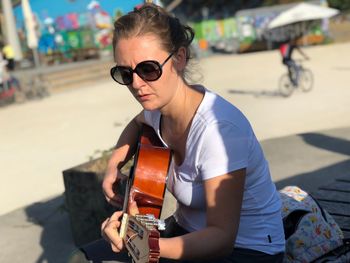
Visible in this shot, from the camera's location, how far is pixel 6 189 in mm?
6250

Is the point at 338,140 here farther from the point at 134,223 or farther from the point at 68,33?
the point at 68,33

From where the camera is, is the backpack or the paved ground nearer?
the backpack

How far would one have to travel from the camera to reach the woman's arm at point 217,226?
1.58 m

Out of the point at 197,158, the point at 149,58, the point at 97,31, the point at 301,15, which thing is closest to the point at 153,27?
the point at 149,58

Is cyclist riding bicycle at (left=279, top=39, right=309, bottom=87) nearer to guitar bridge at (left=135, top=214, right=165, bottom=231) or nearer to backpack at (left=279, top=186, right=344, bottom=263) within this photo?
backpack at (left=279, top=186, right=344, bottom=263)

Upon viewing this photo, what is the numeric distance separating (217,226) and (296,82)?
10.5 m

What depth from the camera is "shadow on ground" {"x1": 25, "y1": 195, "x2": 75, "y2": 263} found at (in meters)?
4.10

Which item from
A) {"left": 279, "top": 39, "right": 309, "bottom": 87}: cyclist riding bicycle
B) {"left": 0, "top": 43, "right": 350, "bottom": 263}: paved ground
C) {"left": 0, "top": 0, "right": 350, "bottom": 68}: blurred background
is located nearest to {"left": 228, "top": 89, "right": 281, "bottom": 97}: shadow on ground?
{"left": 0, "top": 43, "right": 350, "bottom": 263}: paved ground

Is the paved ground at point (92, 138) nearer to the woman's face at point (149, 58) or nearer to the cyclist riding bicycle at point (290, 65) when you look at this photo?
the cyclist riding bicycle at point (290, 65)

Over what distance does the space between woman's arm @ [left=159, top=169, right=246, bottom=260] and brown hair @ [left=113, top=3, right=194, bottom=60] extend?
0.46 meters

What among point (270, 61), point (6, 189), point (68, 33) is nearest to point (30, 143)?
point (6, 189)

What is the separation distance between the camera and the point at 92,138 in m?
8.73

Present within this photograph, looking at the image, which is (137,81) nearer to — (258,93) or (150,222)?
(150,222)

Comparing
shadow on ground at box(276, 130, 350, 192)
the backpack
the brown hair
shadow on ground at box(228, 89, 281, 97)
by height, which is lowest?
shadow on ground at box(228, 89, 281, 97)
